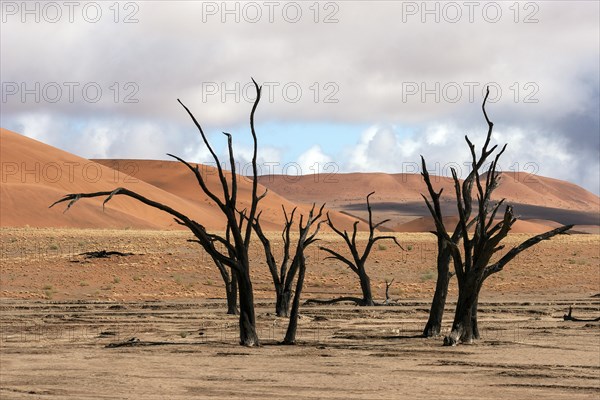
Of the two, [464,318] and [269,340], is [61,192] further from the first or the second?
[464,318]

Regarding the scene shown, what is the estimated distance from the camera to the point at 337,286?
40.9 metres

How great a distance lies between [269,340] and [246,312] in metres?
1.78

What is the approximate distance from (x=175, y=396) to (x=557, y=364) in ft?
22.3

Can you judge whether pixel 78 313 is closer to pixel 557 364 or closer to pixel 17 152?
pixel 557 364

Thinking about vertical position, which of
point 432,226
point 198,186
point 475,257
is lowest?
point 475,257

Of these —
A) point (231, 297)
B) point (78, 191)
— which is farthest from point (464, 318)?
point (78, 191)

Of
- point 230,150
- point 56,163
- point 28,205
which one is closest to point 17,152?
point 56,163

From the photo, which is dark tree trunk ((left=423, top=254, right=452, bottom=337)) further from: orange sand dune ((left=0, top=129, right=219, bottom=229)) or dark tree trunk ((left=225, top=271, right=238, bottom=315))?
orange sand dune ((left=0, top=129, right=219, bottom=229))

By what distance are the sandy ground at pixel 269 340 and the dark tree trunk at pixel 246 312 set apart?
10.1 inches

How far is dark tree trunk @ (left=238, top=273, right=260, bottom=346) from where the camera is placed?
61.4ft

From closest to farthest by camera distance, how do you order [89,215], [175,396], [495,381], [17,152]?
[175,396], [495,381], [89,215], [17,152]

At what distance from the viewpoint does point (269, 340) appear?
20.6m

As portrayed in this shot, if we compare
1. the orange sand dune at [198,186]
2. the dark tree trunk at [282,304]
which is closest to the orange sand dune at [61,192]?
the orange sand dune at [198,186]

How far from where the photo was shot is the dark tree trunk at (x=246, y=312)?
736 inches
